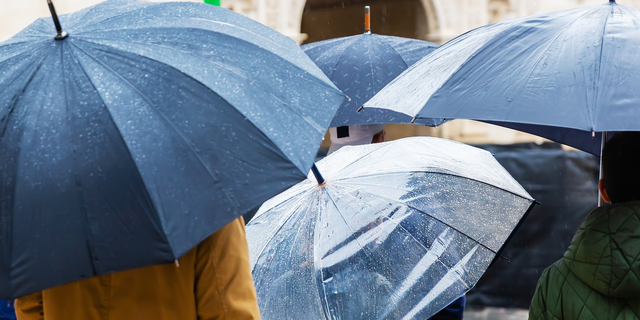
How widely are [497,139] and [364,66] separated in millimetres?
5415

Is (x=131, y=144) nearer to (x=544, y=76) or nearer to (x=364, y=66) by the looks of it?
(x=544, y=76)

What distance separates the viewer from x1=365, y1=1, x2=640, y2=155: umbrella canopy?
157cm

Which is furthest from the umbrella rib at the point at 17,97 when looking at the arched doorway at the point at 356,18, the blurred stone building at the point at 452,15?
the arched doorway at the point at 356,18

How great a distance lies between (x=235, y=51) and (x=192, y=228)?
57 cm

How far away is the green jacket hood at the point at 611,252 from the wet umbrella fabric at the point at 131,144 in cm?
82

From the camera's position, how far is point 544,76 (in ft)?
5.54

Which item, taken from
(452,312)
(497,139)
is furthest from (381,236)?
(497,139)

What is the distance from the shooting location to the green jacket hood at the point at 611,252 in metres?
1.67

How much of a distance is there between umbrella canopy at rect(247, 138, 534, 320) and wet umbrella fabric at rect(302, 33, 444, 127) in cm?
82

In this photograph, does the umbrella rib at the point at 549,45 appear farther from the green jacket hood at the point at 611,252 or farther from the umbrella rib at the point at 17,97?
the umbrella rib at the point at 17,97

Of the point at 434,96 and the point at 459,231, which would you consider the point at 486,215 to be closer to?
the point at 459,231

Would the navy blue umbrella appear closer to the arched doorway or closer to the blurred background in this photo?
the blurred background

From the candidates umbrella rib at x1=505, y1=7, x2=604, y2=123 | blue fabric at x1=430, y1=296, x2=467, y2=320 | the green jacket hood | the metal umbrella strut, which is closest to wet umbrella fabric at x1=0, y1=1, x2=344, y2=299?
the metal umbrella strut

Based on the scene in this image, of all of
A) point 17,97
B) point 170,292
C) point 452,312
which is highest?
point 17,97
